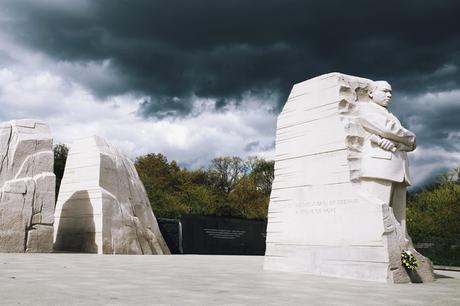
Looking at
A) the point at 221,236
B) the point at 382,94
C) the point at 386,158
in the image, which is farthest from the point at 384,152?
the point at 221,236

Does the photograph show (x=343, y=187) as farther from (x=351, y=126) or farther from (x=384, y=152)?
(x=351, y=126)

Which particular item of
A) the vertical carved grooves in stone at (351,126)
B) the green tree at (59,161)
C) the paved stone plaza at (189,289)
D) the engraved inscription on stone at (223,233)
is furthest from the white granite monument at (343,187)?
the green tree at (59,161)

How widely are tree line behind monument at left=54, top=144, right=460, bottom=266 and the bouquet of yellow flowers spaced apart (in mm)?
11742

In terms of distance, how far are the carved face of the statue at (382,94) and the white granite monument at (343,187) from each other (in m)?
0.02

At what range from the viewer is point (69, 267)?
929 cm

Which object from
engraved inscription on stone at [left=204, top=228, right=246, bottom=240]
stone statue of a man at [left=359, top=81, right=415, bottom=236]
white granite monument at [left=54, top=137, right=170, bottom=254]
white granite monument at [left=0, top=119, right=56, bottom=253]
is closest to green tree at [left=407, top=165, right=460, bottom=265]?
engraved inscription on stone at [left=204, top=228, right=246, bottom=240]

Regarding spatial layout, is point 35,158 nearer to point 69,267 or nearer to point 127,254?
point 127,254

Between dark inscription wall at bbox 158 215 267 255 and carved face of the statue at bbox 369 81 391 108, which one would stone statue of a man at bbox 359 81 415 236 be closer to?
carved face of the statue at bbox 369 81 391 108

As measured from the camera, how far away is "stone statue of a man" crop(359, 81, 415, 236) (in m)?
9.41

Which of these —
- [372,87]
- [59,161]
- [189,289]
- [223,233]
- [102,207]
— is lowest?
[189,289]

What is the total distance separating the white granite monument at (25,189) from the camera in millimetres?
13055

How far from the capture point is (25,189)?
44.0ft

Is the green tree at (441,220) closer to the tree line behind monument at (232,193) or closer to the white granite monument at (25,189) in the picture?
the tree line behind monument at (232,193)

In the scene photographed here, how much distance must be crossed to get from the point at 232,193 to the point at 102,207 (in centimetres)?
2725
